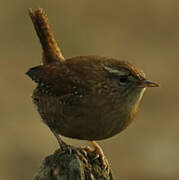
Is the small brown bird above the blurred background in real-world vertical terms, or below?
above

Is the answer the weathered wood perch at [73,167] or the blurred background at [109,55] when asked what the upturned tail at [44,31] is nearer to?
→ the weathered wood perch at [73,167]

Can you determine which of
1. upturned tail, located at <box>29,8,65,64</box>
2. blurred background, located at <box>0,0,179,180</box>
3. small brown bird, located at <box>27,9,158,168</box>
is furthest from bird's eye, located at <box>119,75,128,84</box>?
blurred background, located at <box>0,0,179,180</box>

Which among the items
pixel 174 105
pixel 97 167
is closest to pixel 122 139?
pixel 174 105

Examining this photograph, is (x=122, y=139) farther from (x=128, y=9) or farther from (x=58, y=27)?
(x=128, y=9)

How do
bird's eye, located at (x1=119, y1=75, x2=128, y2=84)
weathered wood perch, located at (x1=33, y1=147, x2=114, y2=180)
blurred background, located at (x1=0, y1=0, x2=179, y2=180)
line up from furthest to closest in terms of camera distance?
blurred background, located at (x1=0, y1=0, x2=179, y2=180)
bird's eye, located at (x1=119, y1=75, x2=128, y2=84)
weathered wood perch, located at (x1=33, y1=147, x2=114, y2=180)

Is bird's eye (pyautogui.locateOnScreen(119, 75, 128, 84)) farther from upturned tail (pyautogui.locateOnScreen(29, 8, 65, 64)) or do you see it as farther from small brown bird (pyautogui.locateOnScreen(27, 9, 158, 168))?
upturned tail (pyautogui.locateOnScreen(29, 8, 65, 64))

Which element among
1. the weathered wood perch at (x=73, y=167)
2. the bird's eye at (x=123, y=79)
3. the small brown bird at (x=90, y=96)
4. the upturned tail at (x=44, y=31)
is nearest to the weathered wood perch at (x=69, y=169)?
the weathered wood perch at (x=73, y=167)

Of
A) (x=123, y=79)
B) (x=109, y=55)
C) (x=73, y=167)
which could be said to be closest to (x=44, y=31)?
(x=123, y=79)

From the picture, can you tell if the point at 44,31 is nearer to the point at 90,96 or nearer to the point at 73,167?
the point at 90,96
